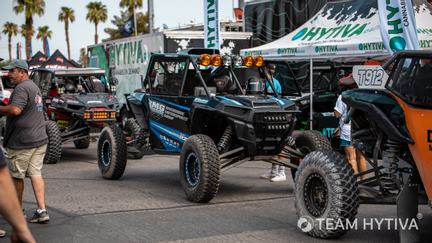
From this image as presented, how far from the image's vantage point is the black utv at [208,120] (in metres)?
8.80

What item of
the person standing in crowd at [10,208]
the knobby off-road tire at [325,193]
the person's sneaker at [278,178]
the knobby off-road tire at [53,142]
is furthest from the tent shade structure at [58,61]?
the person standing in crowd at [10,208]

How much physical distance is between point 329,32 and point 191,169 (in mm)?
6859

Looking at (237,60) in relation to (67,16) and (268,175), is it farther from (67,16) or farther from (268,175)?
(67,16)

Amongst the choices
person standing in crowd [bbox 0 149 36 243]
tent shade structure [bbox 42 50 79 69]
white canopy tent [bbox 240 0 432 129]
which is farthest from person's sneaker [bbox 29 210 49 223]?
tent shade structure [bbox 42 50 79 69]

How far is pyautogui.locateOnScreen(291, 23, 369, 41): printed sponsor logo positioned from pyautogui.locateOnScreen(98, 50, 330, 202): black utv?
4.39 meters

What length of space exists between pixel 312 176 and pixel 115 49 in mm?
17800

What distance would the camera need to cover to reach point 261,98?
9.20 meters

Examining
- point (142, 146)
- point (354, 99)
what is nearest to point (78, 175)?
point (142, 146)

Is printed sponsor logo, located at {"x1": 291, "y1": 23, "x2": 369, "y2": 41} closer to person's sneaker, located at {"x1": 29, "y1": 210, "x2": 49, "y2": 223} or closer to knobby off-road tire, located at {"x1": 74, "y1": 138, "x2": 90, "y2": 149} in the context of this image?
knobby off-road tire, located at {"x1": 74, "y1": 138, "x2": 90, "y2": 149}

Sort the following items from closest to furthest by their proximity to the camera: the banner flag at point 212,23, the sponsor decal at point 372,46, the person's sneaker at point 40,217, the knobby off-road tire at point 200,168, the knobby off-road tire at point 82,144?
the person's sneaker at point 40,217 < the knobby off-road tire at point 200,168 < the sponsor decal at point 372,46 < the knobby off-road tire at point 82,144 < the banner flag at point 212,23

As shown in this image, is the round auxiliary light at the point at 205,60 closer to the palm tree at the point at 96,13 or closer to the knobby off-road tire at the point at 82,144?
the knobby off-road tire at the point at 82,144

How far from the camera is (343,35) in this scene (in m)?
14.2

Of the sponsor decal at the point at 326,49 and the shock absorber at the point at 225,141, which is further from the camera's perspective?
the sponsor decal at the point at 326,49

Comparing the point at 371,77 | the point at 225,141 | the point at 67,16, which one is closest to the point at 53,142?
the point at 225,141
